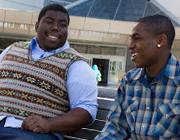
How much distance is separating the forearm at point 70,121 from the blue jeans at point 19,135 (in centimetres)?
7

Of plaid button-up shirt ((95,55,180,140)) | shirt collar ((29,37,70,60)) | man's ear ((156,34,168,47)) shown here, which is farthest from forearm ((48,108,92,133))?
man's ear ((156,34,168,47))

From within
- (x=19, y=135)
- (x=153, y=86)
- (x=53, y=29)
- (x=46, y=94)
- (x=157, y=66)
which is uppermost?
(x=53, y=29)

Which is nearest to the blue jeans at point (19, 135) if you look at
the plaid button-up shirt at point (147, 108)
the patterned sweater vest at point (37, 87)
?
the patterned sweater vest at point (37, 87)

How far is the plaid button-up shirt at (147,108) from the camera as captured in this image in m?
2.28

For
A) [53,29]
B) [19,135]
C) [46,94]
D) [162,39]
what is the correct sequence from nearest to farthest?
[162,39], [19,135], [46,94], [53,29]

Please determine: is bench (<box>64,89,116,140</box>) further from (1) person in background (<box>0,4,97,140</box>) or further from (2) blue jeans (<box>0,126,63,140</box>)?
(2) blue jeans (<box>0,126,63,140</box>)

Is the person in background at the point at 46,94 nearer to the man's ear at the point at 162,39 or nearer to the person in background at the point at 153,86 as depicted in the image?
the person in background at the point at 153,86

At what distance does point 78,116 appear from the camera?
2.77 metres

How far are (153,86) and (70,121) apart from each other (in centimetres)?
66

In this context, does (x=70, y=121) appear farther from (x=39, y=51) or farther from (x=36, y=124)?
(x=39, y=51)

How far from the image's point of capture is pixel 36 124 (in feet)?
9.00

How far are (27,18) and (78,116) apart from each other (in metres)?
29.4

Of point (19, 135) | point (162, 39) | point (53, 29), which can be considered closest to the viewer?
point (162, 39)

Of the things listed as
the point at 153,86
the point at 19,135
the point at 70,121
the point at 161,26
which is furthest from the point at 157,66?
the point at 19,135
